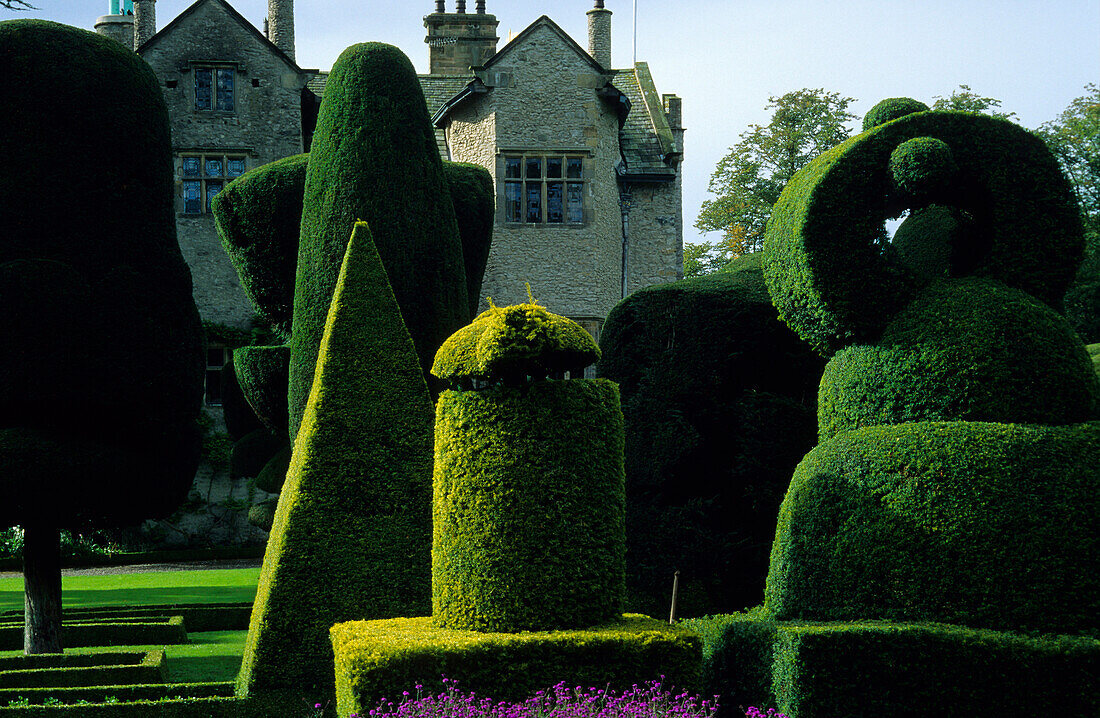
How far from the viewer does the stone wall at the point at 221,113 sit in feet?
83.6

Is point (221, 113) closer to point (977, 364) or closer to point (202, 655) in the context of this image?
point (202, 655)

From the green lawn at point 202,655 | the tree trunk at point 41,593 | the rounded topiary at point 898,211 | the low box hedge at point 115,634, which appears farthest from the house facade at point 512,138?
the rounded topiary at point 898,211

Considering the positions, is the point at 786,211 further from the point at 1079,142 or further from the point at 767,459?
the point at 1079,142

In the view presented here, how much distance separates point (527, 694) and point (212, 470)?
65.0 feet

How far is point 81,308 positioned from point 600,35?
62.7ft

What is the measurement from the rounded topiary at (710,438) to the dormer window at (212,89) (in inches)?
670

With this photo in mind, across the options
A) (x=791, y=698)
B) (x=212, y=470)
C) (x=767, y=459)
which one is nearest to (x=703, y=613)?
(x=767, y=459)

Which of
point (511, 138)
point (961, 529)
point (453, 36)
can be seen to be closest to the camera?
point (961, 529)

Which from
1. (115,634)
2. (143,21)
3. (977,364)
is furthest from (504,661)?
(143,21)

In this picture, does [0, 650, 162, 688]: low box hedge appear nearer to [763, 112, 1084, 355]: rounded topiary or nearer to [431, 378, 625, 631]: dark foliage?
[431, 378, 625, 631]: dark foliage

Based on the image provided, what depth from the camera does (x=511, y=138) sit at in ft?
77.1

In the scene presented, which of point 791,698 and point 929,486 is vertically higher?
point 929,486

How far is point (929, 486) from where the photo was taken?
25.0ft

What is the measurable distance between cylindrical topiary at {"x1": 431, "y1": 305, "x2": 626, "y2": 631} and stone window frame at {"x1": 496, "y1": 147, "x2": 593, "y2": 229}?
1635 centimetres
